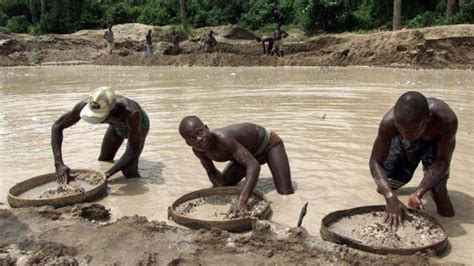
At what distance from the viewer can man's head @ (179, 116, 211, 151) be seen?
430 cm

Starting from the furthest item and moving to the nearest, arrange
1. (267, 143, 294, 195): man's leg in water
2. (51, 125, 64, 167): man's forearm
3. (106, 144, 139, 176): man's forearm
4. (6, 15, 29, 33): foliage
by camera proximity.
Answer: (6, 15, 29, 33): foliage
(106, 144, 139, 176): man's forearm
(51, 125, 64, 167): man's forearm
(267, 143, 294, 195): man's leg in water

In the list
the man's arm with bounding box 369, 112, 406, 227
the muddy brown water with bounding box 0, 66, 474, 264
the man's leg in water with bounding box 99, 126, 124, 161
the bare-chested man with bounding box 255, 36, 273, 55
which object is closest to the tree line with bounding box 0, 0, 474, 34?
the bare-chested man with bounding box 255, 36, 273, 55

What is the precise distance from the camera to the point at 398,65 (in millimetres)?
17094

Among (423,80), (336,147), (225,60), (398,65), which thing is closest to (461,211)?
(336,147)

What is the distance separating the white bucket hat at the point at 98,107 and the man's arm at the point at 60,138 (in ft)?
0.91

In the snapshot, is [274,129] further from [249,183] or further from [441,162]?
[441,162]

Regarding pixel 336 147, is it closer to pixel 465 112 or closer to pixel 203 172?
pixel 203 172

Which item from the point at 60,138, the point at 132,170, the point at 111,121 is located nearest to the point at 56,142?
the point at 60,138

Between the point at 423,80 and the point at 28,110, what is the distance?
9120 mm

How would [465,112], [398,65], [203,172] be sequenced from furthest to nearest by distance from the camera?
1. [398,65]
2. [465,112]
3. [203,172]

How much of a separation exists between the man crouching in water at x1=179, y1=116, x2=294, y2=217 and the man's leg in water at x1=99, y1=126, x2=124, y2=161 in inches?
66.4

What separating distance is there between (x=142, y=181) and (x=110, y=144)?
0.90 meters

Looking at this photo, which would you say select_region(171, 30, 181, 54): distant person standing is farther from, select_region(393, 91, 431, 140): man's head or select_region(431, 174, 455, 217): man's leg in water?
select_region(393, 91, 431, 140): man's head

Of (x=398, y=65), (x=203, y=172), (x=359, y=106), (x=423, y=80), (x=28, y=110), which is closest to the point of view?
(x=203, y=172)
